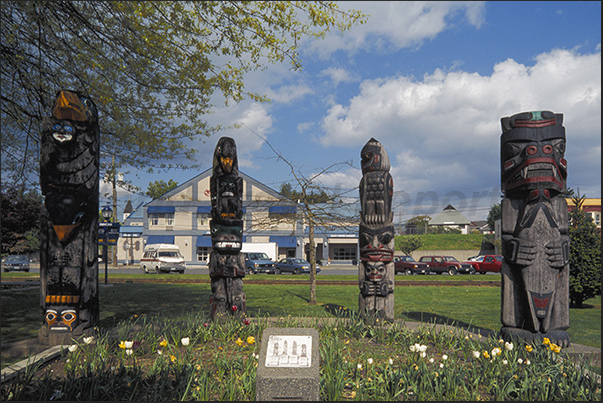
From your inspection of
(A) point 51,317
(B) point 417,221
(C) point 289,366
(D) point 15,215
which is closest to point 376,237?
(C) point 289,366

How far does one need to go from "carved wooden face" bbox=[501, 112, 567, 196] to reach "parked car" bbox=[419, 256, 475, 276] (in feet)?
72.3

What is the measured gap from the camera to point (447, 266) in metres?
27.1

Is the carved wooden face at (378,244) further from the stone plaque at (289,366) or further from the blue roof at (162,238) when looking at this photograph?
the blue roof at (162,238)

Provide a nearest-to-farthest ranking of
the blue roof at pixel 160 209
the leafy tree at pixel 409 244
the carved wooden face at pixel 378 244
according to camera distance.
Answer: the carved wooden face at pixel 378 244 < the blue roof at pixel 160 209 < the leafy tree at pixel 409 244

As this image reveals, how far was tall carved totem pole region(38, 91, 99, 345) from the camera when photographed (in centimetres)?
666

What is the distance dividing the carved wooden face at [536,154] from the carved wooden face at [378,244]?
261 cm

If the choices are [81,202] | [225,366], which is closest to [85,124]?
[81,202]

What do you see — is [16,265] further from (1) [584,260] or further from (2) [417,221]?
(2) [417,221]

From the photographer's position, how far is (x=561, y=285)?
6254 millimetres

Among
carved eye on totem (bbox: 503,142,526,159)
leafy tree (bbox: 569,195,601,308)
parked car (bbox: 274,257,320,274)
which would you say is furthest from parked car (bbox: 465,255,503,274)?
carved eye on totem (bbox: 503,142,526,159)

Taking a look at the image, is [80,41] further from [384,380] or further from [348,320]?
[384,380]

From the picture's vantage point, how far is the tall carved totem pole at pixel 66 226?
666cm

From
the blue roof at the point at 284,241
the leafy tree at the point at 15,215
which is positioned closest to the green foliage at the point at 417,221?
the blue roof at the point at 284,241

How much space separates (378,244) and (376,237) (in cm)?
15
